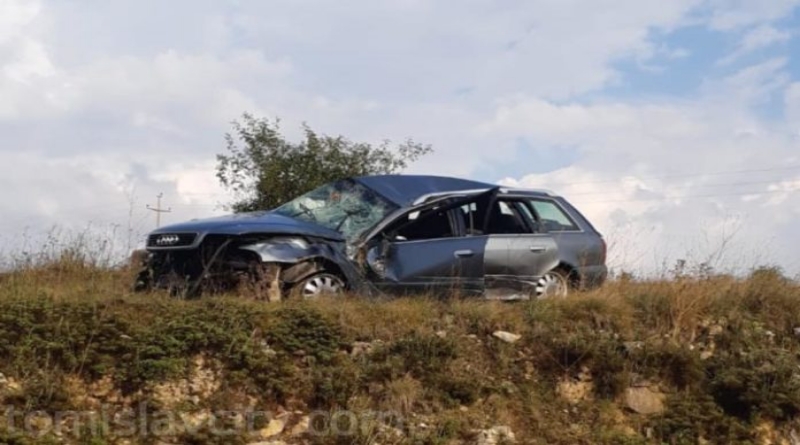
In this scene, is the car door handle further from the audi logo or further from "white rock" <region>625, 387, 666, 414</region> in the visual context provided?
the audi logo

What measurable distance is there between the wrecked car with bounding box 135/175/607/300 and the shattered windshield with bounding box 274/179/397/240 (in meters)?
0.01

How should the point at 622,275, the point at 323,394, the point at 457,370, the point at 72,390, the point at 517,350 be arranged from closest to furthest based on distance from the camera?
the point at 72,390, the point at 323,394, the point at 457,370, the point at 517,350, the point at 622,275

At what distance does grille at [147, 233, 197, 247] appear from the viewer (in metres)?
8.38

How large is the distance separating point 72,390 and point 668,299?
558cm

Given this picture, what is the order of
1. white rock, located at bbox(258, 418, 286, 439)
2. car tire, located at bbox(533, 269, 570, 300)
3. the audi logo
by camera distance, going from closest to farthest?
white rock, located at bbox(258, 418, 286, 439)
the audi logo
car tire, located at bbox(533, 269, 570, 300)

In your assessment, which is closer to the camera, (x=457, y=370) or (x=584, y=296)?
(x=457, y=370)

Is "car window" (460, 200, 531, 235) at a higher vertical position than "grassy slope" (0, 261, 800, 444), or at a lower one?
higher

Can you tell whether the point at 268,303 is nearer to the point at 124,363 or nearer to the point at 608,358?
the point at 124,363

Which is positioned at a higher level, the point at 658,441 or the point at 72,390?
the point at 72,390

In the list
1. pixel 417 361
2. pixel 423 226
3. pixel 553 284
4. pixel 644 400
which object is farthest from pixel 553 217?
pixel 417 361

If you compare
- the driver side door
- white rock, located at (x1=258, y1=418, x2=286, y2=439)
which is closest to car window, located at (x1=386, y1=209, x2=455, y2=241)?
the driver side door

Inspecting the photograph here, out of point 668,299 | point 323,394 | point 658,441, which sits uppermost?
point 668,299

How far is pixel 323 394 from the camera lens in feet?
22.7

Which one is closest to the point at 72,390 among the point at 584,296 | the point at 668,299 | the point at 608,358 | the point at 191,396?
the point at 191,396
